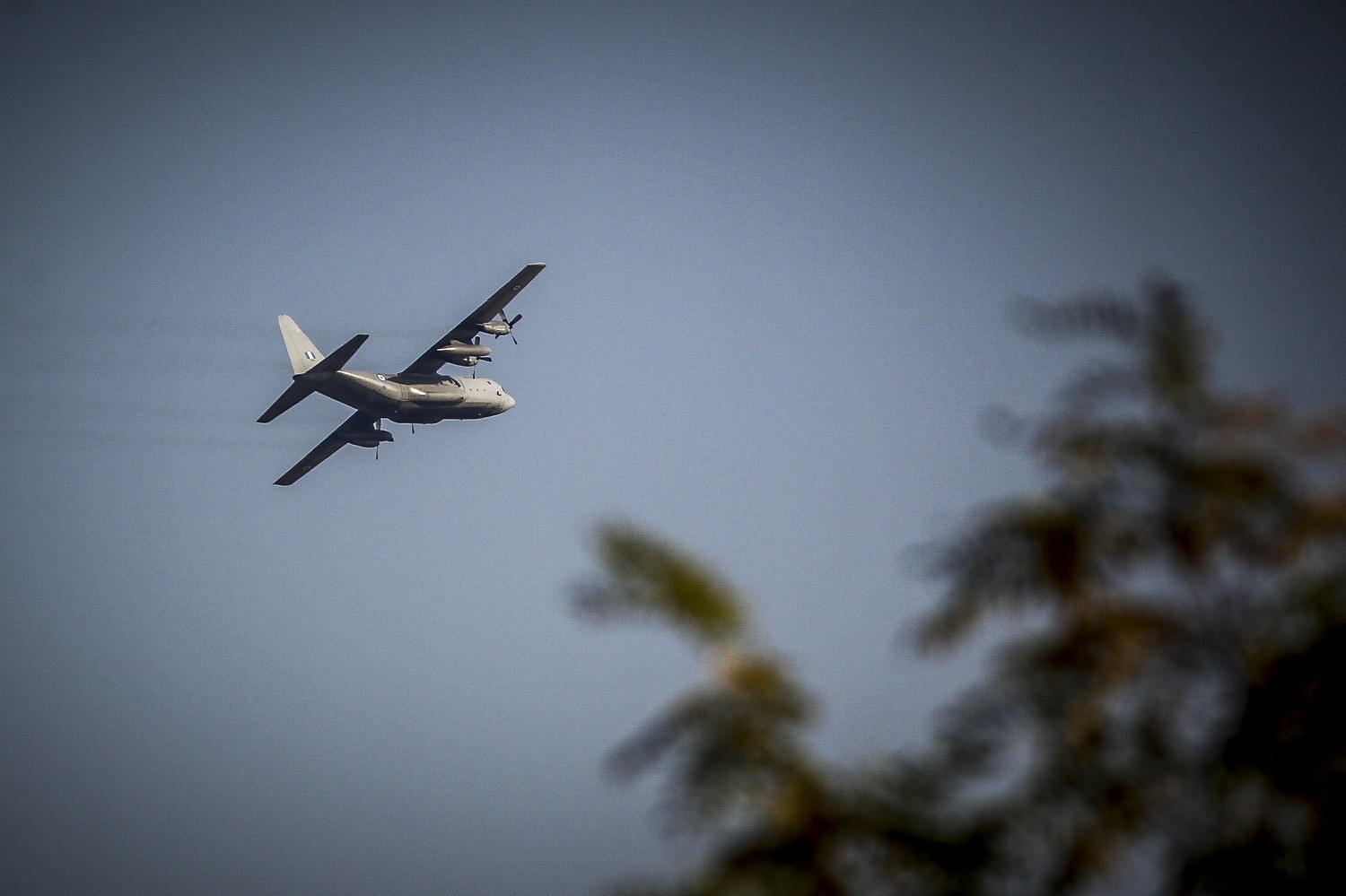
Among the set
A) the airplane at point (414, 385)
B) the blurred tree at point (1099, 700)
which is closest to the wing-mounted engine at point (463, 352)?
the airplane at point (414, 385)

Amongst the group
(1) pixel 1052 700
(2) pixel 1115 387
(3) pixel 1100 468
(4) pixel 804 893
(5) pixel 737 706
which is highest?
(2) pixel 1115 387

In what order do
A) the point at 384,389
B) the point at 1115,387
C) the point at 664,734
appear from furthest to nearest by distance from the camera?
the point at 384,389 < the point at 1115,387 < the point at 664,734

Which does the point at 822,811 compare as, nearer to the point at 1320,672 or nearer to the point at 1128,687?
the point at 1128,687

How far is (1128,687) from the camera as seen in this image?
23.9ft

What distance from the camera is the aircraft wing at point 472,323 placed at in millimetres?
51031

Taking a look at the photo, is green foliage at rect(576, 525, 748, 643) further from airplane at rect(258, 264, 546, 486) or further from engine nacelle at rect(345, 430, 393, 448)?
engine nacelle at rect(345, 430, 393, 448)

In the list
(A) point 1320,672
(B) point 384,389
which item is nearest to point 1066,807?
(A) point 1320,672

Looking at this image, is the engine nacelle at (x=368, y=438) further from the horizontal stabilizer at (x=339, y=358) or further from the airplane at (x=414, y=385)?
the horizontal stabilizer at (x=339, y=358)

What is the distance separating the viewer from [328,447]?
2384 inches

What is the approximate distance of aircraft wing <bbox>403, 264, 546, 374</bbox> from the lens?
5103 cm

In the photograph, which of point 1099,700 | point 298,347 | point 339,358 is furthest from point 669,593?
point 298,347

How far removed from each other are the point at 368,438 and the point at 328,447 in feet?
20.5

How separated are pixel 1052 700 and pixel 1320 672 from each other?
1.27 metres

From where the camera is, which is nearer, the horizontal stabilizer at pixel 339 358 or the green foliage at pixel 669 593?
the green foliage at pixel 669 593
